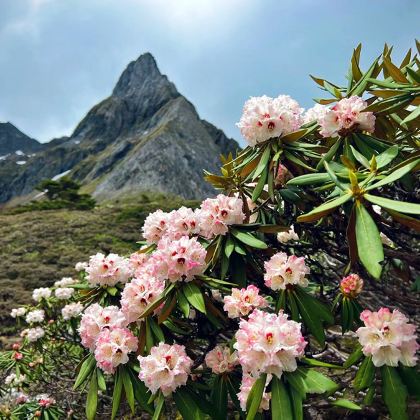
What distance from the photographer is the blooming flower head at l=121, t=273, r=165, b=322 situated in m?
1.93

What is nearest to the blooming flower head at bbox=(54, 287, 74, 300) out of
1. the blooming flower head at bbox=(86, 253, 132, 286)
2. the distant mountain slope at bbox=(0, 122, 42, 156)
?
the blooming flower head at bbox=(86, 253, 132, 286)

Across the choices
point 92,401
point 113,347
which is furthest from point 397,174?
point 92,401

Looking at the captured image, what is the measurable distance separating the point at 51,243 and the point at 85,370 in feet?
47.7

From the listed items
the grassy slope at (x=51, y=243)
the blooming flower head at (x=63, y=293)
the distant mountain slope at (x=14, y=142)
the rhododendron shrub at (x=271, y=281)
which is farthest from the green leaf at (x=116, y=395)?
the distant mountain slope at (x=14, y=142)

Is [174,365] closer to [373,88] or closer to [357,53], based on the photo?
[373,88]

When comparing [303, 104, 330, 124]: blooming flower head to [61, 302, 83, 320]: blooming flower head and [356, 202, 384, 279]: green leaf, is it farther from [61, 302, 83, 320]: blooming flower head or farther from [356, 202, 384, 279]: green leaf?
[61, 302, 83, 320]: blooming flower head

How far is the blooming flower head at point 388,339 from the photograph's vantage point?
4.66ft

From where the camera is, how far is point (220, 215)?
204 centimetres

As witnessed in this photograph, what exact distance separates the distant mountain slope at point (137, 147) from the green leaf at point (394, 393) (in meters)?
40.2

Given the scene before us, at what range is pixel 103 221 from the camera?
1997cm

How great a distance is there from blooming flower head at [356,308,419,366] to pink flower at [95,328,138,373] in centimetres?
105

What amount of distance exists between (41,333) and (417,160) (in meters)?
3.96

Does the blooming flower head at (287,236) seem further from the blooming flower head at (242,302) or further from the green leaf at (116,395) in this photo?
the green leaf at (116,395)

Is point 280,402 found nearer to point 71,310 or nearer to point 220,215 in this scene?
point 220,215
